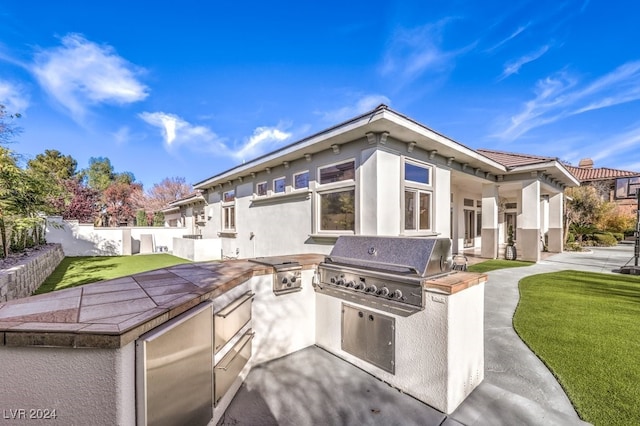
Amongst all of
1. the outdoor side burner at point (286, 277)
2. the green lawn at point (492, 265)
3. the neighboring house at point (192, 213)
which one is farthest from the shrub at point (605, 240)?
the neighboring house at point (192, 213)

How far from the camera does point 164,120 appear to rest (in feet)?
57.1

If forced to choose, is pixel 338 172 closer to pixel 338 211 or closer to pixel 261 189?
pixel 338 211

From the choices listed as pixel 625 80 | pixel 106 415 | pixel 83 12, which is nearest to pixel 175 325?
pixel 106 415

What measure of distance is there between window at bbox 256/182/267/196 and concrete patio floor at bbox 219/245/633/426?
20.9 ft

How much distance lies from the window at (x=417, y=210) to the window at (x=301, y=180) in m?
2.61

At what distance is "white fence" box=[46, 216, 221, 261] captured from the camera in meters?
12.0

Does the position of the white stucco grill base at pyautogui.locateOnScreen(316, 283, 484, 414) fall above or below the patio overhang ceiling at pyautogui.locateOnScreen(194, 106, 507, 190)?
below

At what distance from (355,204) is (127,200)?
94.3 feet

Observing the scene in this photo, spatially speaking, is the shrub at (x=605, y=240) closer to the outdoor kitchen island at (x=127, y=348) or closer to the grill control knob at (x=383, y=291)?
the outdoor kitchen island at (x=127, y=348)

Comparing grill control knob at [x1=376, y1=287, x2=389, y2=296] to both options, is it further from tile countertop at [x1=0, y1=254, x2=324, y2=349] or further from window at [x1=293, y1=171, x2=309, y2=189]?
window at [x1=293, y1=171, x2=309, y2=189]

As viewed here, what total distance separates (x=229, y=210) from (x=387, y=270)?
10.3m

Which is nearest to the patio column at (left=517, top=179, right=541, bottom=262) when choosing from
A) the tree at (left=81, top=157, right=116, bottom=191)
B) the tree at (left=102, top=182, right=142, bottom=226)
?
the tree at (left=102, top=182, right=142, bottom=226)

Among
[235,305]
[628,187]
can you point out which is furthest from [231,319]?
[628,187]

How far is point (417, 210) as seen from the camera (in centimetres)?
628
